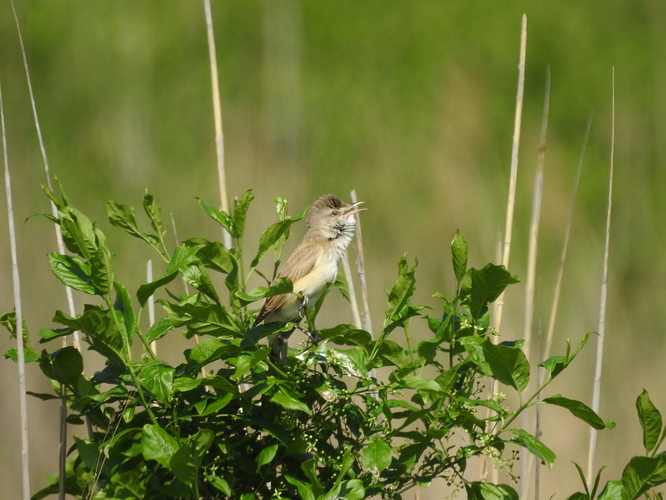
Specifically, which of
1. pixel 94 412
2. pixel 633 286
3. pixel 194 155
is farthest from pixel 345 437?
pixel 194 155

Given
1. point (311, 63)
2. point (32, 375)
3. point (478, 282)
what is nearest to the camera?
point (478, 282)

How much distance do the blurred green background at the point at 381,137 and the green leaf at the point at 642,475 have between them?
7.66 feet

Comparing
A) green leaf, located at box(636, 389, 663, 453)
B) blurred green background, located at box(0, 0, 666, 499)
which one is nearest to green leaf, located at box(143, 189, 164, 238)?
green leaf, located at box(636, 389, 663, 453)

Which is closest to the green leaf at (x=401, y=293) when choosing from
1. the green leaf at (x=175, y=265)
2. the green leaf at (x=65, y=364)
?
the green leaf at (x=175, y=265)

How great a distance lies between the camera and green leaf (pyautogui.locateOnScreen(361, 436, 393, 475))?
1799mm

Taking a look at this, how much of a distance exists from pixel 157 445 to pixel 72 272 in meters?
0.42

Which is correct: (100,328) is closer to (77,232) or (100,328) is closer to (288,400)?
(77,232)

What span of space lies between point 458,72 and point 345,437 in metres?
6.08

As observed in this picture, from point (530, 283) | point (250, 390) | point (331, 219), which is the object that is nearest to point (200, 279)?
point (250, 390)

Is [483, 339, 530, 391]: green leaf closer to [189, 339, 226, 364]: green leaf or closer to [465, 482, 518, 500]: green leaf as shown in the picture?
[465, 482, 518, 500]: green leaf

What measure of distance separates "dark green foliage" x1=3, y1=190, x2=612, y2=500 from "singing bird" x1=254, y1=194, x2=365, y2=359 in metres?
1.06

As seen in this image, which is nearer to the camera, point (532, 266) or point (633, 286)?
point (532, 266)

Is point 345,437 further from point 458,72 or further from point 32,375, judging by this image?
point 458,72

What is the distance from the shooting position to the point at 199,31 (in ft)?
25.7
